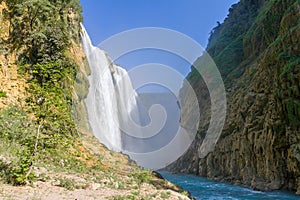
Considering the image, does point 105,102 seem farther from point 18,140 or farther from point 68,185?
point 68,185

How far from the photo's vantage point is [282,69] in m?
25.5

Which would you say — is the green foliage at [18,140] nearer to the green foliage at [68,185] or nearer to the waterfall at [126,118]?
the green foliage at [68,185]

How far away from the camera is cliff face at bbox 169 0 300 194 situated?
23578 mm

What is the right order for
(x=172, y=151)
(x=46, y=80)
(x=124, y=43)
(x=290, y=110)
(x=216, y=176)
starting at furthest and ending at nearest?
1. (x=172, y=151)
2. (x=216, y=176)
3. (x=124, y=43)
4. (x=290, y=110)
5. (x=46, y=80)

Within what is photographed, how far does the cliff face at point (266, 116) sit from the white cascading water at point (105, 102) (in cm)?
1450

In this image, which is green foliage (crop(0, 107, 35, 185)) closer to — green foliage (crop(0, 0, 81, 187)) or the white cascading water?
green foliage (crop(0, 0, 81, 187))

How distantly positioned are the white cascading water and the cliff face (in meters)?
14.5

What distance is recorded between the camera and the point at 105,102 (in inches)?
1617

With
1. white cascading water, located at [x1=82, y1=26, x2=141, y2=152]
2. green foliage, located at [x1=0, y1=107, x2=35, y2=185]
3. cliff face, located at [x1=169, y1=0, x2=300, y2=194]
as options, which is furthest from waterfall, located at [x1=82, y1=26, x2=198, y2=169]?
green foliage, located at [x1=0, y1=107, x2=35, y2=185]

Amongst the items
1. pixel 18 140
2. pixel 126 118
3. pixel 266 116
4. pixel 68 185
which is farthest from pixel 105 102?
pixel 68 185

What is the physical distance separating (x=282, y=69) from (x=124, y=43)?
15186mm

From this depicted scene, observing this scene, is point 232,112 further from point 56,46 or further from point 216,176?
point 56,46

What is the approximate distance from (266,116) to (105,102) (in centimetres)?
2341

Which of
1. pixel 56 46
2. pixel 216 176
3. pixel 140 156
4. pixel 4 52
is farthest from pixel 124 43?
pixel 140 156
